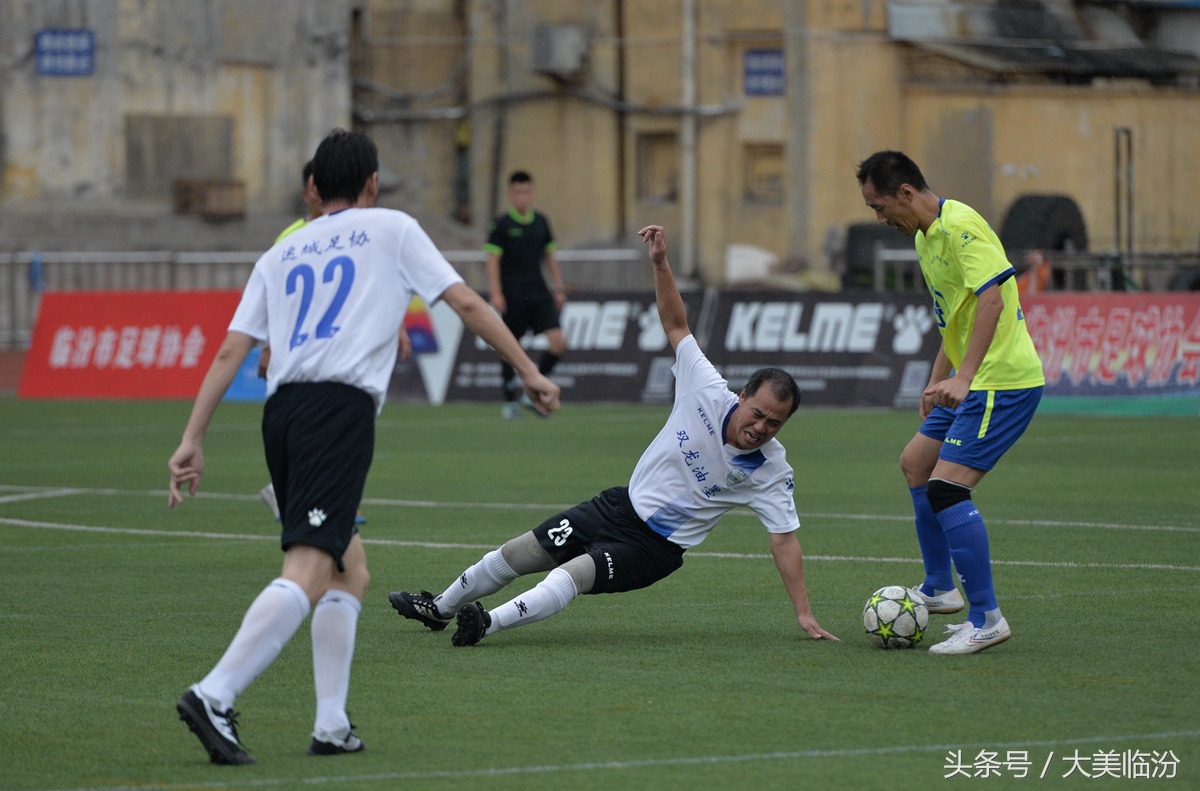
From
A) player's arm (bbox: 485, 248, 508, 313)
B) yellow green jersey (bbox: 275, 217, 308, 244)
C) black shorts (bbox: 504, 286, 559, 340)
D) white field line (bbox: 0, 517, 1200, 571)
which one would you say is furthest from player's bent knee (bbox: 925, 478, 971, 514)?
black shorts (bbox: 504, 286, 559, 340)

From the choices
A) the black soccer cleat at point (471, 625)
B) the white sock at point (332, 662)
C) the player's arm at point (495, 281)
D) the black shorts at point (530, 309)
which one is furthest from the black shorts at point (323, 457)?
the black shorts at point (530, 309)

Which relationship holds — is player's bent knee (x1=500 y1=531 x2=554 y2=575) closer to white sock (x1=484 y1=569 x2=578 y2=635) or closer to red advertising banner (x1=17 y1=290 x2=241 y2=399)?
white sock (x1=484 y1=569 x2=578 y2=635)

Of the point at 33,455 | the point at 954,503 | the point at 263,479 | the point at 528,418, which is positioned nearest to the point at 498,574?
the point at 954,503

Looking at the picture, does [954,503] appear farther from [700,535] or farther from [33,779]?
[33,779]

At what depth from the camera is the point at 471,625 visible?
8016mm

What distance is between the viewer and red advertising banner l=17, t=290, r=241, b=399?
25.4m

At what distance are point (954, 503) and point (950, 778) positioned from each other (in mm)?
2560

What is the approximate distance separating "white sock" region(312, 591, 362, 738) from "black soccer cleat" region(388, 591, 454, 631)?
2.30m

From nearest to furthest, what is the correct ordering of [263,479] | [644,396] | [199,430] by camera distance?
[199,430] < [263,479] < [644,396]

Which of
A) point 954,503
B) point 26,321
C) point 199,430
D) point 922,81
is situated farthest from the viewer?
point 922,81

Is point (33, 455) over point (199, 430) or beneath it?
beneath

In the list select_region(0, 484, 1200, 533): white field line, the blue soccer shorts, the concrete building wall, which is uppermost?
the concrete building wall

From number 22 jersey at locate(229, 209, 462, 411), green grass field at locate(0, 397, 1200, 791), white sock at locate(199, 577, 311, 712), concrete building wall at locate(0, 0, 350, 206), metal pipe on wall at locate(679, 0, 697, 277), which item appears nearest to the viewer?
white sock at locate(199, 577, 311, 712)

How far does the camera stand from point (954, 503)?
26.7ft
